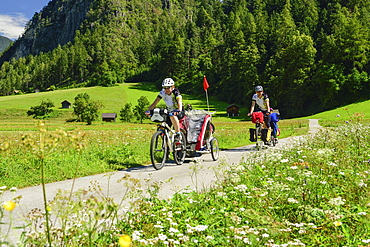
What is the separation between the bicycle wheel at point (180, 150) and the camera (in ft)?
32.6

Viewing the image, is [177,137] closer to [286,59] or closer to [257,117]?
[257,117]

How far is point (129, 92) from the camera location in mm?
125750

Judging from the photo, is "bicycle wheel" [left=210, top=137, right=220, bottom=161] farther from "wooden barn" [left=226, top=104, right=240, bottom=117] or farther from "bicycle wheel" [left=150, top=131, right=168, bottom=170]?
"wooden barn" [left=226, top=104, right=240, bottom=117]

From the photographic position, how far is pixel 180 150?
10242mm

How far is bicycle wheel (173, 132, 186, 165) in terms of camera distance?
32.6ft

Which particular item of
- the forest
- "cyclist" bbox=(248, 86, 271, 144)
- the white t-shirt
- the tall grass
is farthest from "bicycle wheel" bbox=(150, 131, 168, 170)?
the forest

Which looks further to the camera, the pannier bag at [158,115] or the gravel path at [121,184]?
the pannier bag at [158,115]

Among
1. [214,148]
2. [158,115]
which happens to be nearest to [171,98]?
[158,115]

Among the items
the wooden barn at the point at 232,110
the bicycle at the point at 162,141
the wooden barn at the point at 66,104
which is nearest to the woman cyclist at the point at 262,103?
the bicycle at the point at 162,141

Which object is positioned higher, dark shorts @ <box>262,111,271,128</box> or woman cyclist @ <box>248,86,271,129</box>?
woman cyclist @ <box>248,86,271,129</box>

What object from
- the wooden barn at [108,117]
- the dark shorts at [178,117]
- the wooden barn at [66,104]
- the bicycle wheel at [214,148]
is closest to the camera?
the dark shorts at [178,117]

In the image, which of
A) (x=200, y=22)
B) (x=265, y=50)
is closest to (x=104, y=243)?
(x=265, y=50)

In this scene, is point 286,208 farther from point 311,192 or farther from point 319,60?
point 319,60

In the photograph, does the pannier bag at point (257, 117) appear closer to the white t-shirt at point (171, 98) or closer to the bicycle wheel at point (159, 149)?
the white t-shirt at point (171, 98)
